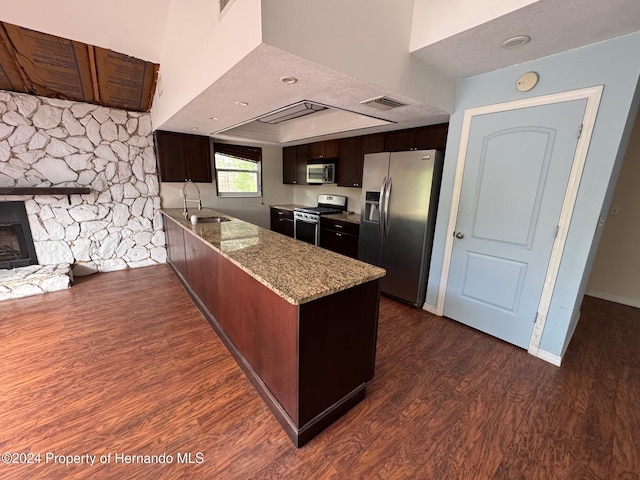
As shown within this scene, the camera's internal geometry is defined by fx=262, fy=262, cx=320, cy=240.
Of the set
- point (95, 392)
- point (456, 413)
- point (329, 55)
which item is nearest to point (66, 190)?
point (95, 392)

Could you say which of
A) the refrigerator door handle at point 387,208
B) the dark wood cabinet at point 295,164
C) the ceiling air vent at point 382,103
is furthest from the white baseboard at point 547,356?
the dark wood cabinet at point 295,164

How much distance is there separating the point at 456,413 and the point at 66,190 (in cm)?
483

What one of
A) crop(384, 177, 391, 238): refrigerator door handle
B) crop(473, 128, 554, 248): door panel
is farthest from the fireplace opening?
crop(473, 128, 554, 248): door panel

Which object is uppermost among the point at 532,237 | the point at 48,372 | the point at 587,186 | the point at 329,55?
the point at 329,55

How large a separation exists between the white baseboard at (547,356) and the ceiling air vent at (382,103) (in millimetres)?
2432

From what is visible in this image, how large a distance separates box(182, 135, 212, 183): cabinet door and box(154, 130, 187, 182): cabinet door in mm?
72

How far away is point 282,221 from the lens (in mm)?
5199

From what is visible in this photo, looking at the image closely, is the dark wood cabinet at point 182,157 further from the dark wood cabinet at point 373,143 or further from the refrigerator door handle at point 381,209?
the refrigerator door handle at point 381,209

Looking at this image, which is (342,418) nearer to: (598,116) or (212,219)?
(598,116)

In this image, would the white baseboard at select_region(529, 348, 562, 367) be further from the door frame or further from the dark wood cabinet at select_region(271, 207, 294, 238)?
the dark wood cabinet at select_region(271, 207, 294, 238)

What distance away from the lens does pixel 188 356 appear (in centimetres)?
215

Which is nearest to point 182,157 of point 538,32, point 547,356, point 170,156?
point 170,156

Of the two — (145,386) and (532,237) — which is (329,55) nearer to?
(532,237)

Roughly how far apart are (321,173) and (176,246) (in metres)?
2.55
